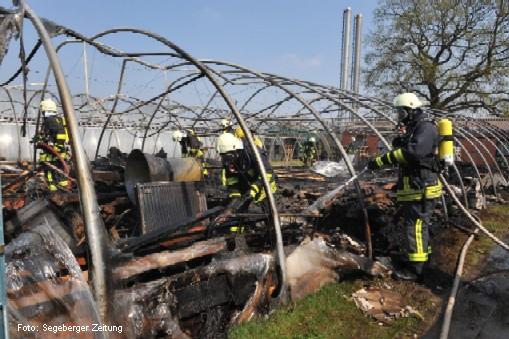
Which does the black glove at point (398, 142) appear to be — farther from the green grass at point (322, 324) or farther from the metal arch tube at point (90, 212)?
the metal arch tube at point (90, 212)

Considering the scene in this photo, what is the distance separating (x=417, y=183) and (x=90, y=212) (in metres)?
4.21

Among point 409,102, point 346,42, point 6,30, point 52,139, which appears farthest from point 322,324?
point 346,42

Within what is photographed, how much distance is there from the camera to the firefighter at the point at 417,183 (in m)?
5.57

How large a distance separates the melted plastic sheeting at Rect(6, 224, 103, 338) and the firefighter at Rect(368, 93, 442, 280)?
4.13m

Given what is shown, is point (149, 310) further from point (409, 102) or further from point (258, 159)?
point (409, 102)

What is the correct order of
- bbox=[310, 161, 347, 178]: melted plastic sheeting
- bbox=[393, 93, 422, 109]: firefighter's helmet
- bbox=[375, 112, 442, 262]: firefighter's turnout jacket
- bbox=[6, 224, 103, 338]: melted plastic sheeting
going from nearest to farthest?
bbox=[6, 224, 103, 338]: melted plastic sheeting
bbox=[375, 112, 442, 262]: firefighter's turnout jacket
bbox=[393, 93, 422, 109]: firefighter's helmet
bbox=[310, 161, 347, 178]: melted plastic sheeting

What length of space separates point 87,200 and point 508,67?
30842 mm

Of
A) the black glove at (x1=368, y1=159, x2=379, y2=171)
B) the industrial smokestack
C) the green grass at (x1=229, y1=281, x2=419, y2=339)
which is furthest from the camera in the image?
the industrial smokestack

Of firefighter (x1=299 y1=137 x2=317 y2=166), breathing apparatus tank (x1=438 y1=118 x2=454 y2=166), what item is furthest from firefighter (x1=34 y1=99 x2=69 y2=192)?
firefighter (x1=299 y1=137 x2=317 y2=166)

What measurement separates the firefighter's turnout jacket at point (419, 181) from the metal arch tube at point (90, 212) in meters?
3.99

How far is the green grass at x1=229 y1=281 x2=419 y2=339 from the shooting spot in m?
4.36

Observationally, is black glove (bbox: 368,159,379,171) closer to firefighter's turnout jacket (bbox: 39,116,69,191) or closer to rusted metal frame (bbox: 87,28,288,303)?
rusted metal frame (bbox: 87,28,288,303)

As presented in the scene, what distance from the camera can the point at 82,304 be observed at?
2.95 metres

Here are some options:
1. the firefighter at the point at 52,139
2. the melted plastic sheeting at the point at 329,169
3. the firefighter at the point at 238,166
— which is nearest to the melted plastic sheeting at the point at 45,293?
the firefighter at the point at 238,166
